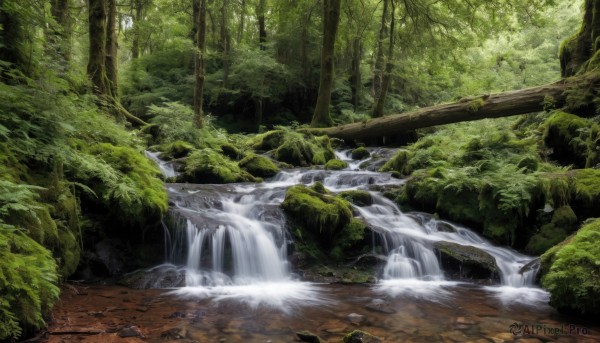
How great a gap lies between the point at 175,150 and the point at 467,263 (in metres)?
9.02

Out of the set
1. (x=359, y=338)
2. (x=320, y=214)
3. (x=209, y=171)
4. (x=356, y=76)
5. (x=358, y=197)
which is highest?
(x=356, y=76)

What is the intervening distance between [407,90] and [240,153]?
51.4 ft

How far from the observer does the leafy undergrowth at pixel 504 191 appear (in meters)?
7.73

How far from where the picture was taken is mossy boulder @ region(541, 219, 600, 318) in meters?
4.70

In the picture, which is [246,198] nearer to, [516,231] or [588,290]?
[516,231]

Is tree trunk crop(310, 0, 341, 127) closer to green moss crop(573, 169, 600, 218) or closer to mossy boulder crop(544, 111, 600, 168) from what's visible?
mossy boulder crop(544, 111, 600, 168)

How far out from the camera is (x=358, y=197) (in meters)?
9.20

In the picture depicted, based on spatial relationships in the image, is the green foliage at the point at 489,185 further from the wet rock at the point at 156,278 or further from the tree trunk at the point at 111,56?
the tree trunk at the point at 111,56

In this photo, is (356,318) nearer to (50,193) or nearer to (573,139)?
(50,193)

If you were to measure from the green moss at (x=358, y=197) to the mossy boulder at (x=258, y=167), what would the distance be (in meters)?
3.36

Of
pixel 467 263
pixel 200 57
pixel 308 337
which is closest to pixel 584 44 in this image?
pixel 467 263

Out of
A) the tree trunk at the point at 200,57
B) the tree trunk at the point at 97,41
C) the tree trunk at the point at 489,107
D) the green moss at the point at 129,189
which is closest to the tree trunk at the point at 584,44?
the tree trunk at the point at 489,107

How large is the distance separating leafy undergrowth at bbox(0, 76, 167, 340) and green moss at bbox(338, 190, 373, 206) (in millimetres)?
4125

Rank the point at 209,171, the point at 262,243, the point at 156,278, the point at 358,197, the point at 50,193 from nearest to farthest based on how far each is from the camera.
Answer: the point at 50,193 → the point at 156,278 → the point at 262,243 → the point at 358,197 → the point at 209,171
